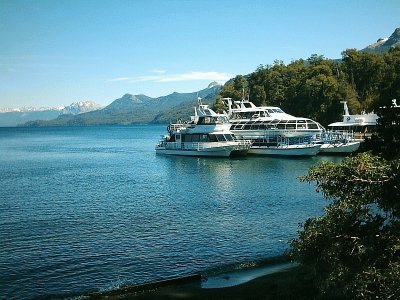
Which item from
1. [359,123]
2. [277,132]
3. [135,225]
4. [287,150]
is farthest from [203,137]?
[135,225]

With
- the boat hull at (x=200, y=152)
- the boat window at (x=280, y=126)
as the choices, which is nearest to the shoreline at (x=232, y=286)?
the boat hull at (x=200, y=152)

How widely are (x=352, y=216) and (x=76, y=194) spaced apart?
33.7 metres

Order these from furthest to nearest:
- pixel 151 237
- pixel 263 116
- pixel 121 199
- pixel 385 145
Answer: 1. pixel 263 116
2. pixel 121 199
3. pixel 151 237
4. pixel 385 145

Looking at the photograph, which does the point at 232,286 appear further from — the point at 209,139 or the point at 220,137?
the point at 209,139

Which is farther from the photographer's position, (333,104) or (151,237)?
(333,104)

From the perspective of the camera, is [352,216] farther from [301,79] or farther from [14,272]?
[301,79]

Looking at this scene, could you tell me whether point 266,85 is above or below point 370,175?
above

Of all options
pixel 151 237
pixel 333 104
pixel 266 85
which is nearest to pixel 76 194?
pixel 151 237

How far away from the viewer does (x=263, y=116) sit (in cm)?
8262

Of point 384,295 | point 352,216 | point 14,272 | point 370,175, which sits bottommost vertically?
point 14,272

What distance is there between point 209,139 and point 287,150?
1335 cm

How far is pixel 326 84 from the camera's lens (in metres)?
95.7

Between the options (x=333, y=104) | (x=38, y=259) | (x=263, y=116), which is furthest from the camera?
(x=333, y=104)

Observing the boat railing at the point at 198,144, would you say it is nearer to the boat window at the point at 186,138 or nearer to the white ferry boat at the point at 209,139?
the white ferry boat at the point at 209,139
